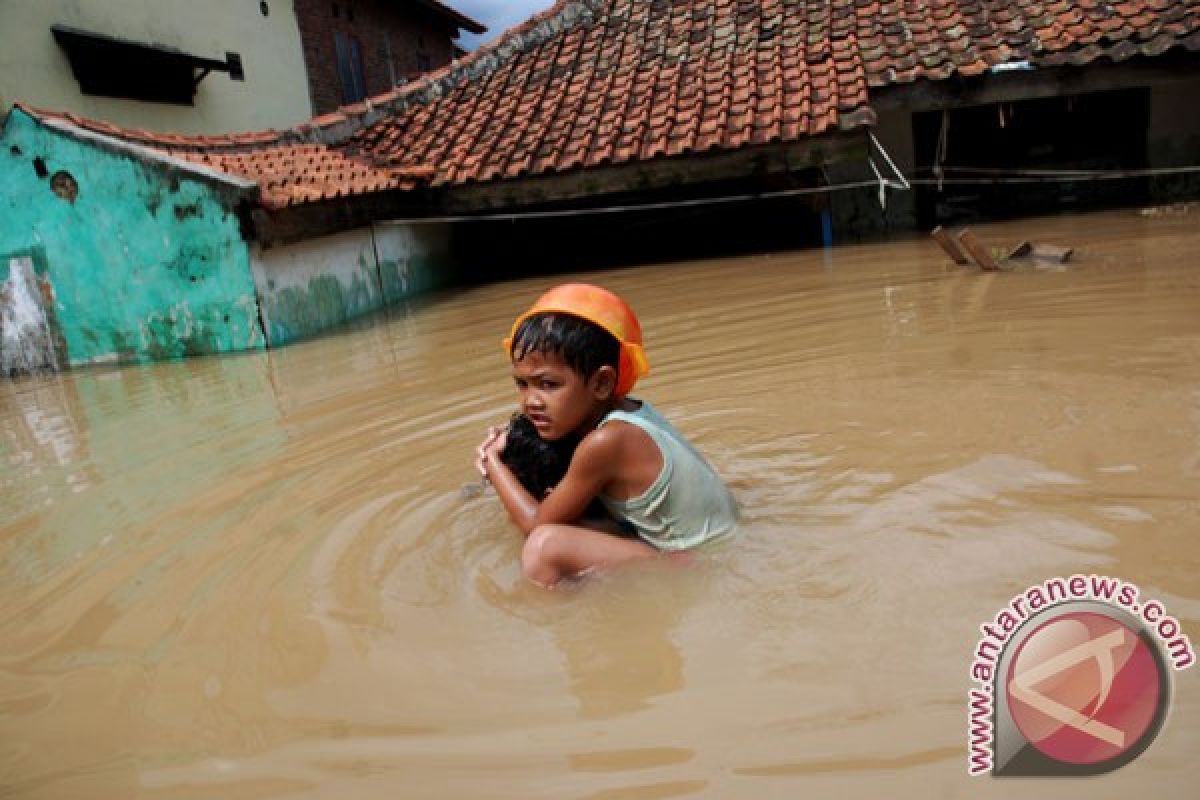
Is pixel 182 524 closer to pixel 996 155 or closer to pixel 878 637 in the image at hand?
pixel 878 637

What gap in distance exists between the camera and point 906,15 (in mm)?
10516

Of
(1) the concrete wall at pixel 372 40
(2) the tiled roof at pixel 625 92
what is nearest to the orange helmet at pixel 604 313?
(2) the tiled roof at pixel 625 92

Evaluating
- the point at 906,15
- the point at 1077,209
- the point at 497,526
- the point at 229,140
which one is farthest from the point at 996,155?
the point at 497,526

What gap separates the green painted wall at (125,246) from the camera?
7469mm

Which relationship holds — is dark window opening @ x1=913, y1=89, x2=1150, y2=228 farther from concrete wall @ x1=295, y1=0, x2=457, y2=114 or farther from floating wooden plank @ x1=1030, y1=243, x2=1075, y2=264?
concrete wall @ x1=295, y1=0, x2=457, y2=114

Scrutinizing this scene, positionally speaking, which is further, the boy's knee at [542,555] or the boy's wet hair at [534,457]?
the boy's wet hair at [534,457]


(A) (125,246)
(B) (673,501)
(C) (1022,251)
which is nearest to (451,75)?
(A) (125,246)

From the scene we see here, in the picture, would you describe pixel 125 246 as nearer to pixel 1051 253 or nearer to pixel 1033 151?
pixel 1051 253

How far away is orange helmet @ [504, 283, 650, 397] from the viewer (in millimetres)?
2535

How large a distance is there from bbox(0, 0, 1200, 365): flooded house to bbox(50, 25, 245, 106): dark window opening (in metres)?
3.28

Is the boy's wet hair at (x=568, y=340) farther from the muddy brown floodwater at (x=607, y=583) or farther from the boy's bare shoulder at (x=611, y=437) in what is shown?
the muddy brown floodwater at (x=607, y=583)

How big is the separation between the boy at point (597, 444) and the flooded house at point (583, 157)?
5.48 meters

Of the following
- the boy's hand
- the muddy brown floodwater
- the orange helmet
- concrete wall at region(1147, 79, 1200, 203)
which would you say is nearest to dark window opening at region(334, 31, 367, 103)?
concrete wall at region(1147, 79, 1200, 203)

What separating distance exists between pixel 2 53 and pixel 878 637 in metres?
11.9
